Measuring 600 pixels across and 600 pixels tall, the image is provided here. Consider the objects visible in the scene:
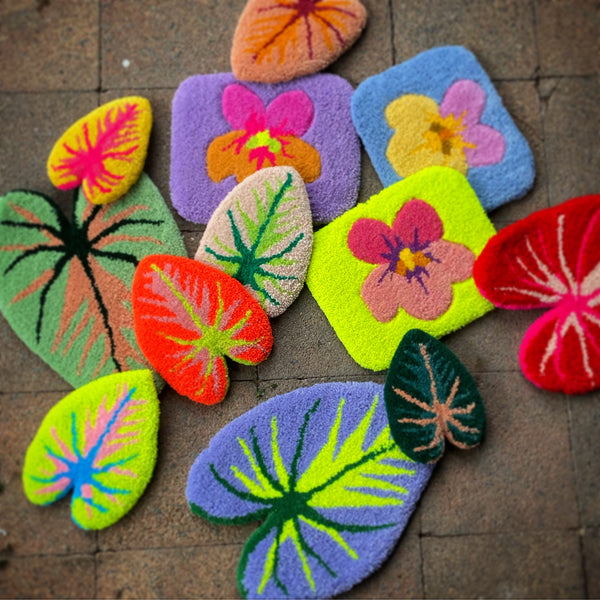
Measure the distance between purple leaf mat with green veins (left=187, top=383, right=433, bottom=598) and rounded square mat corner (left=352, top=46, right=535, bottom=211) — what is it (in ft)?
1.78

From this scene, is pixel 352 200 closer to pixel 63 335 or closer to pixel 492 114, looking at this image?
pixel 492 114

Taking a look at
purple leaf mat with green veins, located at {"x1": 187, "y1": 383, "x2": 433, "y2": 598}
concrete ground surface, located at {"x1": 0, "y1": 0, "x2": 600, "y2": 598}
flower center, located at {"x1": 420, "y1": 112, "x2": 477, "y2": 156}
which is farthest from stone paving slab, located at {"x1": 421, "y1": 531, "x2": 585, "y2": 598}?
flower center, located at {"x1": 420, "y1": 112, "x2": 477, "y2": 156}

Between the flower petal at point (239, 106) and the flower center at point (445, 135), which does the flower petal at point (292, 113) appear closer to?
the flower petal at point (239, 106)

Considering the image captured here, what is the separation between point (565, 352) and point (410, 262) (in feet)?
1.26

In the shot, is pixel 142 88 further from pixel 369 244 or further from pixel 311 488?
pixel 311 488

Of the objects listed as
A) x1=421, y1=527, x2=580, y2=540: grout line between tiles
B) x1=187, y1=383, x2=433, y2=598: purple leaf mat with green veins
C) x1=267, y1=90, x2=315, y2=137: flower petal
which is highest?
x1=267, y1=90, x2=315, y2=137: flower petal

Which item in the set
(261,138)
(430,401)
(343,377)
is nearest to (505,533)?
(430,401)

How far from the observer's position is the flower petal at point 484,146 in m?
1.26

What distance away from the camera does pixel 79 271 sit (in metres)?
1.25

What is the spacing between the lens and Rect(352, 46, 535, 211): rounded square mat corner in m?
1.25

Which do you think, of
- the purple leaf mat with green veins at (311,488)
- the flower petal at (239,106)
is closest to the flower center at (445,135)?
the flower petal at (239,106)

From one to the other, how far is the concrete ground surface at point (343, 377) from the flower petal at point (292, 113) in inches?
5.2

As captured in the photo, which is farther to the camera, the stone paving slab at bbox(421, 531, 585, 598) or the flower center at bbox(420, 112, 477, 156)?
the flower center at bbox(420, 112, 477, 156)

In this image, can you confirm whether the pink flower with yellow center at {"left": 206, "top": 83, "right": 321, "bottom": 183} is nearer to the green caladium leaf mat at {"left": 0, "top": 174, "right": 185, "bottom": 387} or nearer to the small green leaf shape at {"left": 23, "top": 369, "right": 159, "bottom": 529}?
the green caladium leaf mat at {"left": 0, "top": 174, "right": 185, "bottom": 387}
